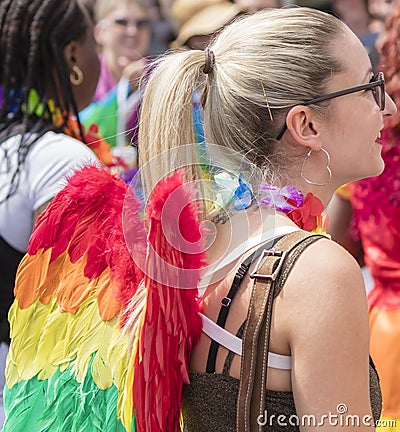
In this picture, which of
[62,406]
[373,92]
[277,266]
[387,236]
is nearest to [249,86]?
[373,92]

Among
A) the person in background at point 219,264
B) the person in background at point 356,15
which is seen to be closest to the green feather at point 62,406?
the person in background at point 219,264

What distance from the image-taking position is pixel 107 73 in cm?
524

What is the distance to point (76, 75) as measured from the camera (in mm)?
2715

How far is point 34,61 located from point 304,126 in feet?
3.97

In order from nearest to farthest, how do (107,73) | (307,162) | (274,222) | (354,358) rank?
(354,358) < (274,222) < (307,162) < (107,73)

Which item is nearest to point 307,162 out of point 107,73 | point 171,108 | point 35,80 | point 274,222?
point 274,222

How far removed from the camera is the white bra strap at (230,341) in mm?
1450

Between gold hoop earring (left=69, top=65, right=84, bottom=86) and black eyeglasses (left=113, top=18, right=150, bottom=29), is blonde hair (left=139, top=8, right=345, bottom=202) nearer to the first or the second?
gold hoop earring (left=69, top=65, right=84, bottom=86)

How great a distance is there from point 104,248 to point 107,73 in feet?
12.0

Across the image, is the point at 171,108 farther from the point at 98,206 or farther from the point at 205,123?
the point at 98,206

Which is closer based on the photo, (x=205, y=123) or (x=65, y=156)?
(x=205, y=123)

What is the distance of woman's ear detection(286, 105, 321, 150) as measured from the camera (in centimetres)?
167

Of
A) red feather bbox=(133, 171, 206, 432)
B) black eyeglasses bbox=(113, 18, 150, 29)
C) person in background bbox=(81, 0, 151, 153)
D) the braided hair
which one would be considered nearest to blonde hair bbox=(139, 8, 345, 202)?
red feather bbox=(133, 171, 206, 432)

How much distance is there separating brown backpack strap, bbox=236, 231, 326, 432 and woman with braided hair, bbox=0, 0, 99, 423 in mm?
1043
